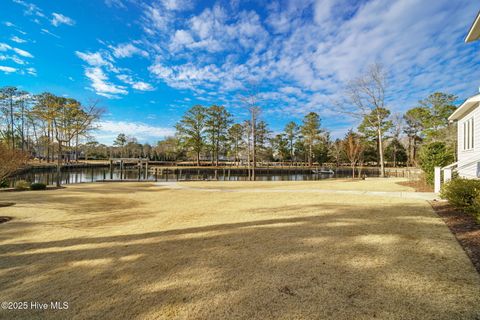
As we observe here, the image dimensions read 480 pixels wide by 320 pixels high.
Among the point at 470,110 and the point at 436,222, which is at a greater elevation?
the point at 470,110

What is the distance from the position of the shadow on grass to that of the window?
27.5ft

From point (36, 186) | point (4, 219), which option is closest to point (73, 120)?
point (36, 186)

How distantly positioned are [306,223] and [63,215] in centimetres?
730

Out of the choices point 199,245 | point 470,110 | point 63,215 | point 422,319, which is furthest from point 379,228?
point 470,110

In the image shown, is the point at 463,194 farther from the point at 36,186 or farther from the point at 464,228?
the point at 36,186

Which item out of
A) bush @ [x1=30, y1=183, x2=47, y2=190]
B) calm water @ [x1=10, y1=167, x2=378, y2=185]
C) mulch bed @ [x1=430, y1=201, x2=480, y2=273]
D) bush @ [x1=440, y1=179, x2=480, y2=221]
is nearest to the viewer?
mulch bed @ [x1=430, y1=201, x2=480, y2=273]

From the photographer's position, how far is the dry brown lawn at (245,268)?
6.95 feet

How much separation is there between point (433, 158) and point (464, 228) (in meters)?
7.96

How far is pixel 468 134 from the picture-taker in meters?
9.80

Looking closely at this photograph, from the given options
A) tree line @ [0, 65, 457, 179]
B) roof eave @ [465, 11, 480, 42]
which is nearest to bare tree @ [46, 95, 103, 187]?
tree line @ [0, 65, 457, 179]

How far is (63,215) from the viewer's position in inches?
251

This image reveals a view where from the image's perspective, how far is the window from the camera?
30.9ft

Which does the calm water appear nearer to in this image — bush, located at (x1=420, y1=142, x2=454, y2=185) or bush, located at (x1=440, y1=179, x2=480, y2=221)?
bush, located at (x1=420, y1=142, x2=454, y2=185)

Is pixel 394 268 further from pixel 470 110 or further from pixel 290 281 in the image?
pixel 470 110
